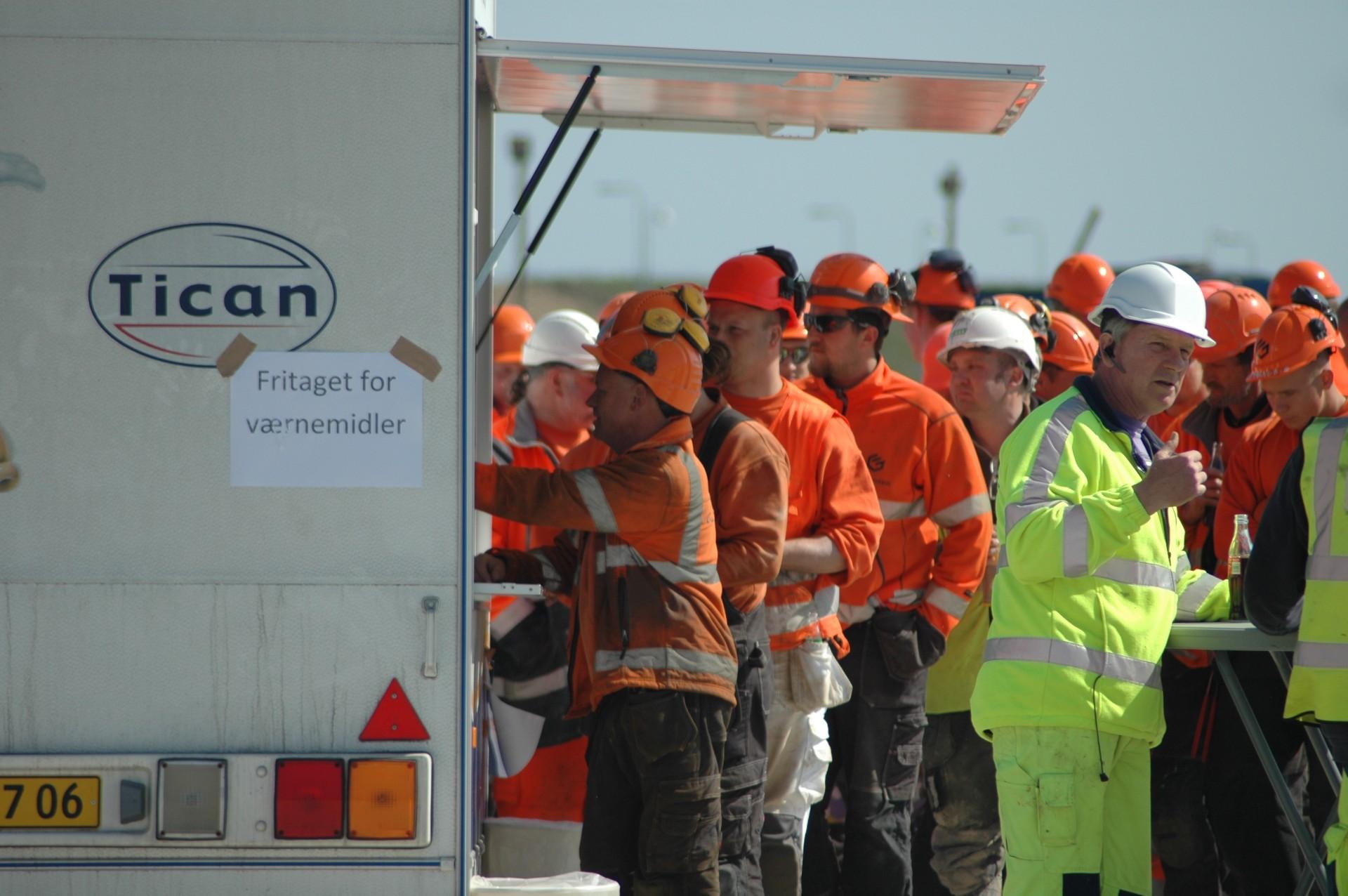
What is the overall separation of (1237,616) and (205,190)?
11.7 ft

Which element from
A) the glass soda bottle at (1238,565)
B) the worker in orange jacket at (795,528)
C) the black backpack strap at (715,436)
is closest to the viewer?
the black backpack strap at (715,436)

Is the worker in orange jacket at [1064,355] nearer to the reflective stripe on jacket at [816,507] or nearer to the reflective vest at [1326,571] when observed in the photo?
the reflective stripe on jacket at [816,507]

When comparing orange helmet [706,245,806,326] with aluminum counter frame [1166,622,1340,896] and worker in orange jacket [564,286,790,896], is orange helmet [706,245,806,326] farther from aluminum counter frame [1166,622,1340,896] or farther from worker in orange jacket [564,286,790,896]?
aluminum counter frame [1166,622,1340,896]

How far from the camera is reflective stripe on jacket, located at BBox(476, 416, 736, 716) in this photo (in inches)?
149

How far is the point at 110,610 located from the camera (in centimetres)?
278

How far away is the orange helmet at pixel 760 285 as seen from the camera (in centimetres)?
489

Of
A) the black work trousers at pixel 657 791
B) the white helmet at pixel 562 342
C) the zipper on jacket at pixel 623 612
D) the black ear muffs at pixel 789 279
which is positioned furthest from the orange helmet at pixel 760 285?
the black work trousers at pixel 657 791

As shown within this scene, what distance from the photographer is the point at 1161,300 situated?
13.1 feet

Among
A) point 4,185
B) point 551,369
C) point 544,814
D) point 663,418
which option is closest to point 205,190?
point 4,185

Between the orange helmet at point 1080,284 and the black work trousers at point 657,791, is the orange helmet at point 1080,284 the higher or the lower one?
the higher one

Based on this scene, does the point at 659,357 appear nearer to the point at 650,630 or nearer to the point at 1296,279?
the point at 650,630

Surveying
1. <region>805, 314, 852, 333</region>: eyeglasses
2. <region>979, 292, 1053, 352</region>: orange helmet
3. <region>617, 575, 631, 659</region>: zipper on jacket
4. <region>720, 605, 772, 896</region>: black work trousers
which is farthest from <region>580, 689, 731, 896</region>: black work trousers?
<region>979, 292, 1053, 352</region>: orange helmet

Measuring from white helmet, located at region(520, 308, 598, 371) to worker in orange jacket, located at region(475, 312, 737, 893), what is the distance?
2.10 meters

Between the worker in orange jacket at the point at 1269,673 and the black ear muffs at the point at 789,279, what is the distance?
66.4 inches
